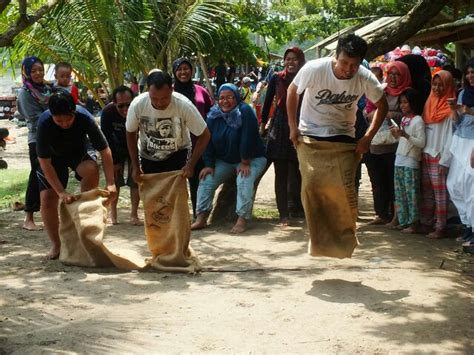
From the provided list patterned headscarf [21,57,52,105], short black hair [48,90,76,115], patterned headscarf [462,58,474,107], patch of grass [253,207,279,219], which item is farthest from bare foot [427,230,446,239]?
patterned headscarf [21,57,52,105]

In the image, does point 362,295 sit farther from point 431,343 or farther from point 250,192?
point 250,192

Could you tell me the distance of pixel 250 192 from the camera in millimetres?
7703

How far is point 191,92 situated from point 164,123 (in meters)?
2.25

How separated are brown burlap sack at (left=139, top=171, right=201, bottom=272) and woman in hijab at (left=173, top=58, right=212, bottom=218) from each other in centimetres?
201

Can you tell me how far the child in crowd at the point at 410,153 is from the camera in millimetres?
7129

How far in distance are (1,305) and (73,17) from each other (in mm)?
5692

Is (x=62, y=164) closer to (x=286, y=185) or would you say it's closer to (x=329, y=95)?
(x=329, y=95)

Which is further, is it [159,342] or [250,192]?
[250,192]

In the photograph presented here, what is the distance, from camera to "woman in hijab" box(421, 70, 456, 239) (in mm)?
6977

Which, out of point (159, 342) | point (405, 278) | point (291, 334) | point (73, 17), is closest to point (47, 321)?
point (159, 342)

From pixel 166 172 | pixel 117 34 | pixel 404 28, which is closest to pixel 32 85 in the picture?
pixel 166 172

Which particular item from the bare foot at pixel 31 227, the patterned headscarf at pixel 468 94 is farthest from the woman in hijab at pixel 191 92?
the patterned headscarf at pixel 468 94

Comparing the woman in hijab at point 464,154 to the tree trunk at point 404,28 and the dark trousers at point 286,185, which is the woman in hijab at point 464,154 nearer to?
the dark trousers at point 286,185

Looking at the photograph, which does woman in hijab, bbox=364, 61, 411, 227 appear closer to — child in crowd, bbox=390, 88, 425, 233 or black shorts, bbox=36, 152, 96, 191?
child in crowd, bbox=390, 88, 425, 233
